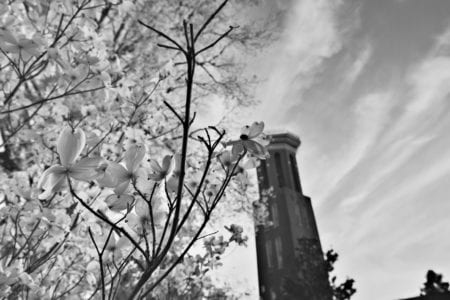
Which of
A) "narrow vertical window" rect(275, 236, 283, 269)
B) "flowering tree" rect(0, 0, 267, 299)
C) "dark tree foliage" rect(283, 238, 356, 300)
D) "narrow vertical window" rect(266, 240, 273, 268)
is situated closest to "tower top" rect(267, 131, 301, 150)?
"narrow vertical window" rect(275, 236, 283, 269)

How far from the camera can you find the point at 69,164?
64 centimetres

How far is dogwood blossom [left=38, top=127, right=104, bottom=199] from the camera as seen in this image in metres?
Result: 0.64

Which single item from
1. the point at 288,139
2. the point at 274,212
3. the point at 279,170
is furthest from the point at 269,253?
the point at 288,139

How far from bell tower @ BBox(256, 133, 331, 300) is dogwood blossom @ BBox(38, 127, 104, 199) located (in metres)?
16.6

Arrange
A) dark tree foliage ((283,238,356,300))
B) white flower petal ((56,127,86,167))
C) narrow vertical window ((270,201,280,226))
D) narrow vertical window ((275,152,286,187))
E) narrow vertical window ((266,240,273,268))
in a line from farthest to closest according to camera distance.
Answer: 1. narrow vertical window ((275,152,286,187))
2. narrow vertical window ((270,201,280,226))
3. narrow vertical window ((266,240,273,268))
4. dark tree foliage ((283,238,356,300))
5. white flower petal ((56,127,86,167))

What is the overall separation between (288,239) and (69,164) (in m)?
25.1

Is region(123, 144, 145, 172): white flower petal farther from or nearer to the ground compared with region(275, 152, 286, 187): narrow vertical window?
nearer to the ground

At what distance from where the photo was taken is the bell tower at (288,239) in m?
16.4

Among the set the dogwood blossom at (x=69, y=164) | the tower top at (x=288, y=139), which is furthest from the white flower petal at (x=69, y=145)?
the tower top at (x=288, y=139)

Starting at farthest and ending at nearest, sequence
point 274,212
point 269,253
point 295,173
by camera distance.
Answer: point 295,173 → point 274,212 → point 269,253

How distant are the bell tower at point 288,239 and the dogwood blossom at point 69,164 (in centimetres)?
1657

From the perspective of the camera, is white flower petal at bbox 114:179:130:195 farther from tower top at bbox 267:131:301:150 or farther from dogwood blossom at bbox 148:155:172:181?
tower top at bbox 267:131:301:150

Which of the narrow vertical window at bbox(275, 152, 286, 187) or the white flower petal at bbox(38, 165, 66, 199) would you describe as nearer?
the white flower petal at bbox(38, 165, 66, 199)

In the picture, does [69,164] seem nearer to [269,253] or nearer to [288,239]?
[288,239]
